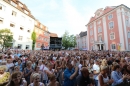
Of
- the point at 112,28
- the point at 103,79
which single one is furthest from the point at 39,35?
the point at 103,79

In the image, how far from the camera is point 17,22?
1004 inches

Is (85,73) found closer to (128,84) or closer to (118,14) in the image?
(128,84)

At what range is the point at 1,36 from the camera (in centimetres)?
1576

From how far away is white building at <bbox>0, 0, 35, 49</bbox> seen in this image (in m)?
21.7

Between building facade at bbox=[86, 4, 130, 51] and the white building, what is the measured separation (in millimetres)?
25766

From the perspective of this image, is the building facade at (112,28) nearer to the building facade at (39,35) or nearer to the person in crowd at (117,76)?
the building facade at (39,35)

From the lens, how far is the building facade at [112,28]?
28.6 metres

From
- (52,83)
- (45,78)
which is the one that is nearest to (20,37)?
(45,78)

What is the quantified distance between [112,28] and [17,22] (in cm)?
3064

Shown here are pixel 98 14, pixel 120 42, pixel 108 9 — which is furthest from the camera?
pixel 98 14

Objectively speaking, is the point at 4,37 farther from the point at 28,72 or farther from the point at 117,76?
the point at 117,76

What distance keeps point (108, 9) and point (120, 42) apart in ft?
43.4

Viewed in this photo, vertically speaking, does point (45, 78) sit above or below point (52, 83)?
below

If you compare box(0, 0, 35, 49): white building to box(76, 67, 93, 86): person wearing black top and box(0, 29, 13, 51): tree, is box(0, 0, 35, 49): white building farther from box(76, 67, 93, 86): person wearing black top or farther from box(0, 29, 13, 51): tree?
box(76, 67, 93, 86): person wearing black top
